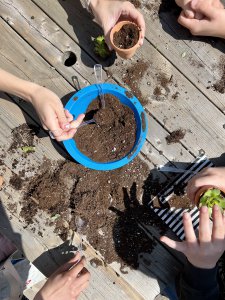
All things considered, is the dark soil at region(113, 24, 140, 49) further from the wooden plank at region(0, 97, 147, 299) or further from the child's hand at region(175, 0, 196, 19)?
the wooden plank at region(0, 97, 147, 299)

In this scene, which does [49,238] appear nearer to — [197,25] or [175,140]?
[175,140]

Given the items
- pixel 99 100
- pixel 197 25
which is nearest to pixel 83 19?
pixel 99 100

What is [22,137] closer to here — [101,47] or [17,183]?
[17,183]

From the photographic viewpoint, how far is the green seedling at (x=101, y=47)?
2.14 meters

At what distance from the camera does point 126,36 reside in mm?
2055

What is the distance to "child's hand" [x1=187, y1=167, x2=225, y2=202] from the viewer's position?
1917 millimetres

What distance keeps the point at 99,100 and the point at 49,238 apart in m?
0.78

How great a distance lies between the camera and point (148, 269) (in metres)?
2.18

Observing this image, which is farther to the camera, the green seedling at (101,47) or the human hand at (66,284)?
the green seedling at (101,47)

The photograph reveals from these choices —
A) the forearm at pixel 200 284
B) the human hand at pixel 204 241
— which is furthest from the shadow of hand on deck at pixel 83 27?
the forearm at pixel 200 284

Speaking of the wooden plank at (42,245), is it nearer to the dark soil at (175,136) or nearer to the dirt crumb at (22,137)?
the dirt crumb at (22,137)

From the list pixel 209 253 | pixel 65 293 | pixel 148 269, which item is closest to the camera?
pixel 209 253

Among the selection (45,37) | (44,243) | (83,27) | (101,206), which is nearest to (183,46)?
(83,27)

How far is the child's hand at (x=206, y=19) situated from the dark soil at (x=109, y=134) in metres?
0.54
